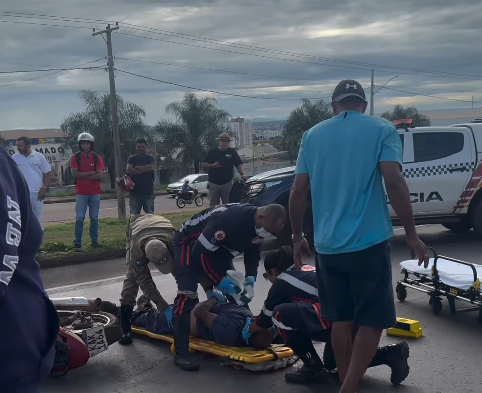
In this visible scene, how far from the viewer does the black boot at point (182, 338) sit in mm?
5293

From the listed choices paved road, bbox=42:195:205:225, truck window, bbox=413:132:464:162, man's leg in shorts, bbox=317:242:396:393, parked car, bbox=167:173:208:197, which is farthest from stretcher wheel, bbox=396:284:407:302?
parked car, bbox=167:173:208:197

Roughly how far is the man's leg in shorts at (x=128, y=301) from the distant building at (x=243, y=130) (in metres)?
47.0

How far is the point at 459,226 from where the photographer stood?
12523 millimetres

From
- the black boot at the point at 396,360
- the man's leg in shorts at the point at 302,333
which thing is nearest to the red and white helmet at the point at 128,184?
the man's leg in shorts at the point at 302,333

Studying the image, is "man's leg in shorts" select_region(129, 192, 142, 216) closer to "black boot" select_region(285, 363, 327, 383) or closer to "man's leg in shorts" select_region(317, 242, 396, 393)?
"black boot" select_region(285, 363, 327, 383)

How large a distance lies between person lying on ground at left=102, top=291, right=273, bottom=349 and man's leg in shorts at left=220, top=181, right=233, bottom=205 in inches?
255

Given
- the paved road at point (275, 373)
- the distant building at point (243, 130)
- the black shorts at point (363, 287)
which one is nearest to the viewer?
the black shorts at point (363, 287)

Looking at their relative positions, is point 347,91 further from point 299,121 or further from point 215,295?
point 299,121

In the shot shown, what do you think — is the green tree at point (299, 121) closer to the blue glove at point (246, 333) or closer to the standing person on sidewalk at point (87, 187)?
the standing person on sidewalk at point (87, 187)

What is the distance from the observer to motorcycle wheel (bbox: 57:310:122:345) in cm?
534

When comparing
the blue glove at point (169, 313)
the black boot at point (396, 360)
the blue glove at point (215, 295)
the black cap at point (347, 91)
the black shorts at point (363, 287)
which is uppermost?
the black cap at point (347, 91)

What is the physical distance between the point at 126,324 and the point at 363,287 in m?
2.75

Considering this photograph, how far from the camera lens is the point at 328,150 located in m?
4.12

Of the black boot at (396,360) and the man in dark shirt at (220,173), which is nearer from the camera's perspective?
the black boot at (396,360)
